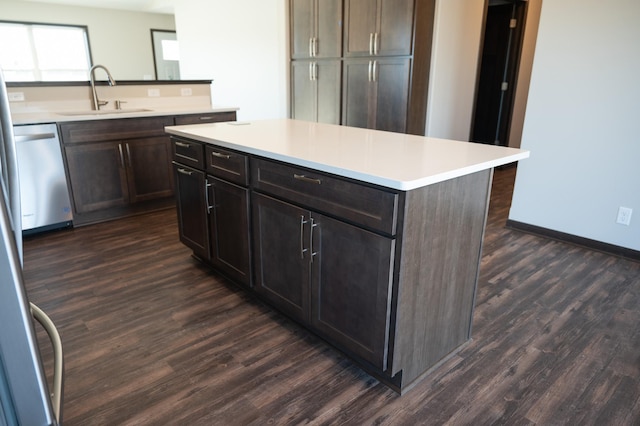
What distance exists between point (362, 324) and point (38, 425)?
3.91ft

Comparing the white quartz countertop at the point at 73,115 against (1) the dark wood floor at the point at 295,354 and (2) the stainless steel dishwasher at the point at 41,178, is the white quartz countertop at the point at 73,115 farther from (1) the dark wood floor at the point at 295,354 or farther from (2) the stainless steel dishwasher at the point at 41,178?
(1) the dark wood floor at the point at 295,354

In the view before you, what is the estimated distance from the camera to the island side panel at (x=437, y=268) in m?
1.50

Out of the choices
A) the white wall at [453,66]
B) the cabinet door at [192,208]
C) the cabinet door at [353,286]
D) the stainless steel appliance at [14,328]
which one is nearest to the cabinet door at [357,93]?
the white wall at [453,66]

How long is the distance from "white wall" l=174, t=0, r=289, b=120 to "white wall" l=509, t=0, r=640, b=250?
2.88 m

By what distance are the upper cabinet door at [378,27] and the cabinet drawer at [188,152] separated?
2.15 metres

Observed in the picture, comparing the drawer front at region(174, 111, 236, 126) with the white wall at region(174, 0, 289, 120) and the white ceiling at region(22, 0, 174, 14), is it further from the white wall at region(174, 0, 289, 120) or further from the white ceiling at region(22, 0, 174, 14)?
the white ceiling at region(22, 0, 174, 14)

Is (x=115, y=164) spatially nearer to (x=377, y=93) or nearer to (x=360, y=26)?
(x=377, y=93)

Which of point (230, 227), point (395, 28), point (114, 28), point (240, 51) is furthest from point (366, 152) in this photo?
point (114, 28)

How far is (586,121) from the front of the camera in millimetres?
2973

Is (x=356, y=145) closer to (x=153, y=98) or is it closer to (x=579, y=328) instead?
(x=579, y=328)

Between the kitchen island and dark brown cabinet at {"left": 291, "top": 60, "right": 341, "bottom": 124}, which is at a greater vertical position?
dark brown cabinet at {"left": 291, "top": 60, "right": 341, "bottom": 124}

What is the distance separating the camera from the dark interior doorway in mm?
5285

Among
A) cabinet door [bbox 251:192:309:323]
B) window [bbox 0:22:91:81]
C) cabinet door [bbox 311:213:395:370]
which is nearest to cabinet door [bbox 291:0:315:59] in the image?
cabinet door [bbox 251:192:309:323]

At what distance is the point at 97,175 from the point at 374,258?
2822mm
